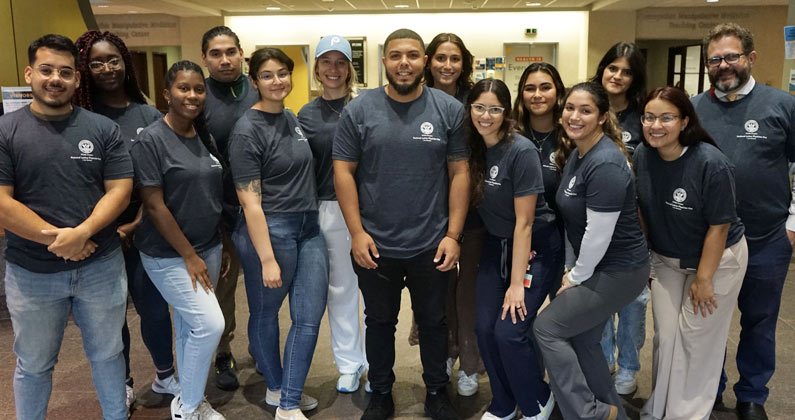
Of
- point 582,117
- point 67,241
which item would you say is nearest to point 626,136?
point 582,117

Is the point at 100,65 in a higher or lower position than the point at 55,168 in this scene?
higher

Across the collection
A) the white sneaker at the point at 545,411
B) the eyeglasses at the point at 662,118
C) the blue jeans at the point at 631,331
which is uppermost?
the eyeglasses at the point at 662,118

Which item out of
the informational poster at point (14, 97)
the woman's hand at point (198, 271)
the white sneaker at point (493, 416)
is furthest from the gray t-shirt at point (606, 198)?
the informational poster at point (14, 97)

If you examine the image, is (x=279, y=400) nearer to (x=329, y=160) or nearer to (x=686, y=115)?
(x=329, y=160)

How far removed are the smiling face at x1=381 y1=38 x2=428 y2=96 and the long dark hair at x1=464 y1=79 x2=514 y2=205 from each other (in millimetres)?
259

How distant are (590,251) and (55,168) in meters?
2.11

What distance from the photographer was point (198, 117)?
2801 mm

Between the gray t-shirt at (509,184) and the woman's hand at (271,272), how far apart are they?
960 millimetres

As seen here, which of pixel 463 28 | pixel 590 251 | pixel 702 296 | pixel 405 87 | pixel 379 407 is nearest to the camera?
pixel 590 251

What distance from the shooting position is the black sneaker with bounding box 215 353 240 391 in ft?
11.1

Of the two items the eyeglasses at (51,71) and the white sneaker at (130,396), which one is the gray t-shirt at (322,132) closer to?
the eyeglasses at (51,71)

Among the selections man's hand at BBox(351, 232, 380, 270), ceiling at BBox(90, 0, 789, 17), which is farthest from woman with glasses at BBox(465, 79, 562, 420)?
ceiling at BBox(90, 0, 789, 17)

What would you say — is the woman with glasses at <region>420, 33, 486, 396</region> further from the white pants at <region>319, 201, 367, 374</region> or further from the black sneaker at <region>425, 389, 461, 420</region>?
the white pants at <region>319, 201, 367, 374</region>

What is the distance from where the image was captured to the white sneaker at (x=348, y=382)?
131 inches
